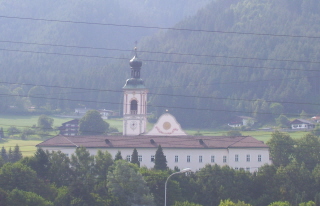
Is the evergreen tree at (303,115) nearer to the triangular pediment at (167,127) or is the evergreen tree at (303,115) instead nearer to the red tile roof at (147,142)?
the triangular pediment at (167,127)

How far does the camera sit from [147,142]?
88812mm

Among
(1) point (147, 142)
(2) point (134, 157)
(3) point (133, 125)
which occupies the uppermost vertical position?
(3) point (133, 125)

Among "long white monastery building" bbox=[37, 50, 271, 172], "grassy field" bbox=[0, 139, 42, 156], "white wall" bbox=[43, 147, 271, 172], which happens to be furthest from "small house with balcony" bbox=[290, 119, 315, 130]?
"white wall" bbox=[43, 147, 271, 172]

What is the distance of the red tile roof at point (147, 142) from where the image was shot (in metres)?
87.9

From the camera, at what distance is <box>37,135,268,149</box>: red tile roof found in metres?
87.9

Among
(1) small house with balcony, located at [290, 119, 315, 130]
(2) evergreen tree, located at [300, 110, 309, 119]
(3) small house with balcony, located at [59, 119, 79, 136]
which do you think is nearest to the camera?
(3) small house with balcony, located at [59, 119, 79, 136]

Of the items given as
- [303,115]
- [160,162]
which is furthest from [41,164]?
[303,115]

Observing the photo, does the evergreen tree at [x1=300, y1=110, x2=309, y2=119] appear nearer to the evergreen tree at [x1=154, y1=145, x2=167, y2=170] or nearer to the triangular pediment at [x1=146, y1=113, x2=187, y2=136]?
the triangular pediment at [x1=146, y1=113, x2=187, y2=136]

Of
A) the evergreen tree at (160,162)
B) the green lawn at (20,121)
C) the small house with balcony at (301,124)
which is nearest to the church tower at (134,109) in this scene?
the evergreen tree at (160,162)

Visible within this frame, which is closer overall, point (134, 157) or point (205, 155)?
point (134, 157)

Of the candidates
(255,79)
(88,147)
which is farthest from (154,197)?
(255,79)

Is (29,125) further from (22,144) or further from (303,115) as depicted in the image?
(303,115)

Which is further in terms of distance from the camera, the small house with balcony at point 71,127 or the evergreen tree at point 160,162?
the small house with balcony at point 71,127

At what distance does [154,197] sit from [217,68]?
136 m
